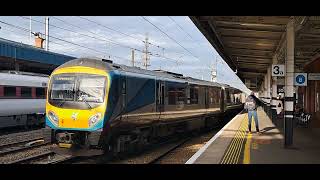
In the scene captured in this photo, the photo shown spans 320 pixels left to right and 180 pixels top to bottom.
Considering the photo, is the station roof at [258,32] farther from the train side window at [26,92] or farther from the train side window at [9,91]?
the train side window at [26,92]

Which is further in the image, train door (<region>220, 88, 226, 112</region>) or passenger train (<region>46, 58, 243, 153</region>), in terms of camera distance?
train door (<region>220, 88, 226, 112</region>)

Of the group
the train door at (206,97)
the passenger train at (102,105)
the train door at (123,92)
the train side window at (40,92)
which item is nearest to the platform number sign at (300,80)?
the passenger train at (102,105)

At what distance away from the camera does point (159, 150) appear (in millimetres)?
14859

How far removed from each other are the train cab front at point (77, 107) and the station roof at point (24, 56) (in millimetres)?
13266

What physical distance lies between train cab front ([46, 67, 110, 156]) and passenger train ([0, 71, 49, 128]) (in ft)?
27.4

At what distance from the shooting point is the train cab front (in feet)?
36.9

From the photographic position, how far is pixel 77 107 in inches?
453

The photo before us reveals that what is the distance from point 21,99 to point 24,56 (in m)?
5.94

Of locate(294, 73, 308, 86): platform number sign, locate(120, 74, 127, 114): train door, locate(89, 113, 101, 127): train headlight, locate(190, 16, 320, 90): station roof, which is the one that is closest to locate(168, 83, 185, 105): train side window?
locate(190, 16, 320, 90): station roof

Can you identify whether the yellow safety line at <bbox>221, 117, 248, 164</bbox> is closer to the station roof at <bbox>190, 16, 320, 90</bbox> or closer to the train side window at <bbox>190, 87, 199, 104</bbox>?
the train side window at <bbox>190, 87, 199, 104</bbox>

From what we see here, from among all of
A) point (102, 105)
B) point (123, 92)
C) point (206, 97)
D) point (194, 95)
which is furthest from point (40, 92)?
point (102, 105)

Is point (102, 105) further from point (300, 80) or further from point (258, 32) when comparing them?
point (258, 32)
